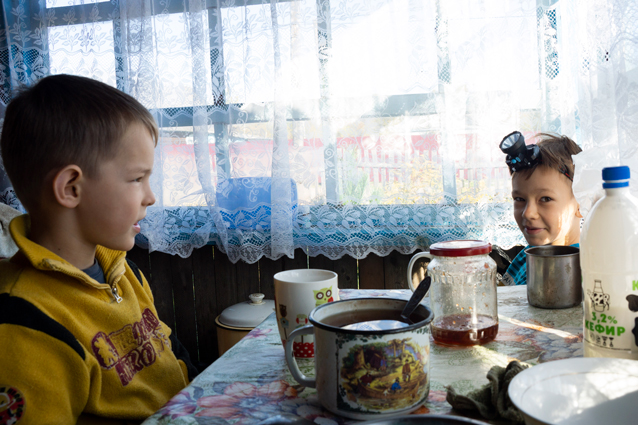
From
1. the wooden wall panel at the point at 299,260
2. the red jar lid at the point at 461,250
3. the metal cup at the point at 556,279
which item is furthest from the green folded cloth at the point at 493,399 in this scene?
the wooden wall panel at the point at 299,260

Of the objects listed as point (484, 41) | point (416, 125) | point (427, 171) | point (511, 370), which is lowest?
point (511, 370)

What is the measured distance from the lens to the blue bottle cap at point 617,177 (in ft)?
1.89

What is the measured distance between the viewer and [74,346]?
0.71 meters

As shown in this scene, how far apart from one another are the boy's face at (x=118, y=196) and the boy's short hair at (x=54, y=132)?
19 millimetres

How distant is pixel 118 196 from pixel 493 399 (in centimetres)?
71

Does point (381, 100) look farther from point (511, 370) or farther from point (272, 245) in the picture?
point (511, 370)

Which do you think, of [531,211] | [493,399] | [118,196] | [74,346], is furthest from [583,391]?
[531,211]

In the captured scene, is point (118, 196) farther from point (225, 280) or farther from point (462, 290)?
point (225, 280)

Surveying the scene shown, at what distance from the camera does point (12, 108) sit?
0.86 m

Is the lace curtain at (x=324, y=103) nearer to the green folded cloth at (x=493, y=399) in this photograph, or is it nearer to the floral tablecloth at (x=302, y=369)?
the floral tablecloth at (x=302, y=369)

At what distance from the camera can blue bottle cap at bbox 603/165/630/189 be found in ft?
1.89

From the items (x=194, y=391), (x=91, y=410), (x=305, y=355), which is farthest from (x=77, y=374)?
(x=305, y=355)

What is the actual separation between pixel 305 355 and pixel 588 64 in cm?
116

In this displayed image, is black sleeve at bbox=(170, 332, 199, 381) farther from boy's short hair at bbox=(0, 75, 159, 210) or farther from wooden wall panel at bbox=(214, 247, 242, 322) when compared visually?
wooden wall panel at bbox=(214, 247, 242, 322)
